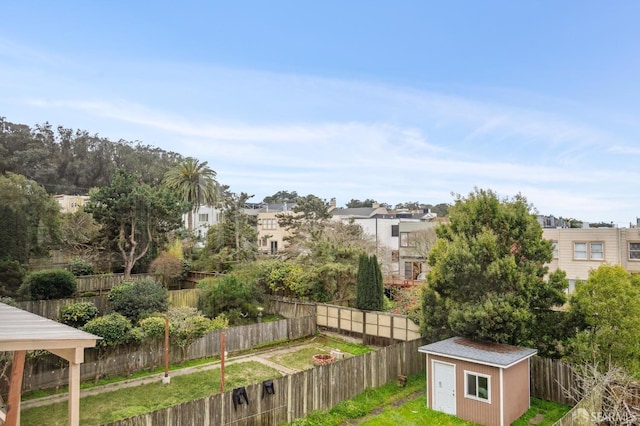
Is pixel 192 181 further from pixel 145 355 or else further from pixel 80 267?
pixel 145 355

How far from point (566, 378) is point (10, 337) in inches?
566

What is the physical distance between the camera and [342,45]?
787 inches

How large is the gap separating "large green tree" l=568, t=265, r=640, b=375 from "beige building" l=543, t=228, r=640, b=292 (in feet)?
44.3

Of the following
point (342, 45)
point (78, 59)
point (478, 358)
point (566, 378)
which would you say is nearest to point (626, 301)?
point (566, 378)

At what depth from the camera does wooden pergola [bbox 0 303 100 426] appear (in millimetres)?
6453

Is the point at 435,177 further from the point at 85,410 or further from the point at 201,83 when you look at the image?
the point at 85,410

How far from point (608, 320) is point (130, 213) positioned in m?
28.2

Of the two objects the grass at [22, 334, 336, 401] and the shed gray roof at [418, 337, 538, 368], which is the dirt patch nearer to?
the shed gray roof at [418, 337, 538, 368]

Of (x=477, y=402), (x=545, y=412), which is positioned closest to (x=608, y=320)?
(x=545, y=412)

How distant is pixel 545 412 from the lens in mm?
12141

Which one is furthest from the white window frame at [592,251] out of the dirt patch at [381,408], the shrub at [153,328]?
the shrub at [153,328]

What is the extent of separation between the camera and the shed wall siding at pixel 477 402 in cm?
1103

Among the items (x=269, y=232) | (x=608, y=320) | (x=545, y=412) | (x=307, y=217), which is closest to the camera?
(x=545, y=412)

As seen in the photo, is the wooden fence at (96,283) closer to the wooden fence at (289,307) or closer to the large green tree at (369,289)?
the wooden fence at (289,307)
